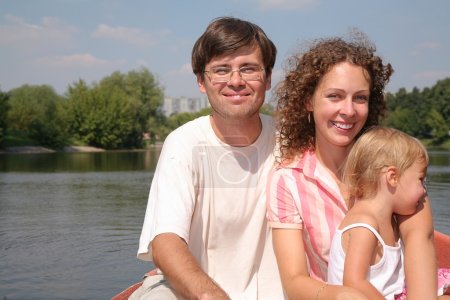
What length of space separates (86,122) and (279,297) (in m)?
66.9

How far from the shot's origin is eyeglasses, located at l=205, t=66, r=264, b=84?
9.50 feet

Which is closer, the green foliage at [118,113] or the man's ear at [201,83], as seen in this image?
the man's ear at [201,83]

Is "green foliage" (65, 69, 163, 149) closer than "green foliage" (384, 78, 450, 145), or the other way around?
"green foliage" (65, 69, 163, 149)

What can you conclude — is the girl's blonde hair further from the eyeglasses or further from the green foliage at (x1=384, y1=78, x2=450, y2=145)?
the green foliage at (x1=384, y1=78, x2=450, y2=145)

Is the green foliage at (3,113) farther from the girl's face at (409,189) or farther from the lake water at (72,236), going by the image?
the girl's face at (409,189)

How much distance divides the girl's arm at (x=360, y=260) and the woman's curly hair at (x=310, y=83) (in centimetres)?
65

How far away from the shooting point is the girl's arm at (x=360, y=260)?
7.20 ft

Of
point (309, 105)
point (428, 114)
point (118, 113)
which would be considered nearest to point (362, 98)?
point (309, 105)

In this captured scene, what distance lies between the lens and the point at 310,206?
8.50ft

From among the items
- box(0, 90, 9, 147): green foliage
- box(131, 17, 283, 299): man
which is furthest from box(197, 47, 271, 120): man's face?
box(0, 90, 9, 147): green foliage

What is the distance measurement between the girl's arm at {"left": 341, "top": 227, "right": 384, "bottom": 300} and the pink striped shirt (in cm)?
31

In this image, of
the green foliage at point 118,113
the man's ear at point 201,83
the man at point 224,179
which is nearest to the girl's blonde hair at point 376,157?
the man at point 224,179

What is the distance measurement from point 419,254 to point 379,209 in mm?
234

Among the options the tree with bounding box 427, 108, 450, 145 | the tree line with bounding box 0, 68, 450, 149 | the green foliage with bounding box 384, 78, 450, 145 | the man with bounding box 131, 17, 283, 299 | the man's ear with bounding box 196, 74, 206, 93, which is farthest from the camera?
the green foliage with bounding box 384, 78, 450, 145
